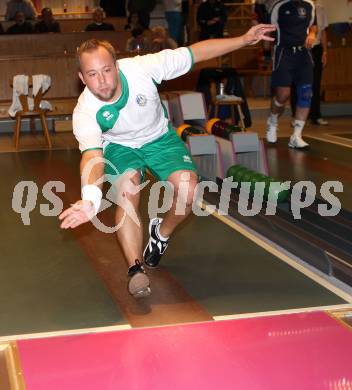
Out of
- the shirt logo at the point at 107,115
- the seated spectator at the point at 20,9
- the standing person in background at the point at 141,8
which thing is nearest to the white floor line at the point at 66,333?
the shirt logo at the point at 107,115

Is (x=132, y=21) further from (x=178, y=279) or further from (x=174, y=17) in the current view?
(x=178, y=279)

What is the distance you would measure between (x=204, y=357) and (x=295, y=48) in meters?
5.48

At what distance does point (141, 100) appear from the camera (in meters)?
3.79

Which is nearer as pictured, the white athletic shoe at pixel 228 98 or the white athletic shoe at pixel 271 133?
the white athletic shoe at pixel 271 133

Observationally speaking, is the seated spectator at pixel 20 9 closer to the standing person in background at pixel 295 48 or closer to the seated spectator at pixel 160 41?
the seated spectator at pixel 160 41

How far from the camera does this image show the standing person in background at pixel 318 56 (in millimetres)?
9344

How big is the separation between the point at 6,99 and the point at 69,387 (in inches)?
333

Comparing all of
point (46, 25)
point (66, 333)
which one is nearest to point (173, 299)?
point (66, 333)

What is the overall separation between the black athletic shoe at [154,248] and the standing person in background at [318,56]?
222 inches

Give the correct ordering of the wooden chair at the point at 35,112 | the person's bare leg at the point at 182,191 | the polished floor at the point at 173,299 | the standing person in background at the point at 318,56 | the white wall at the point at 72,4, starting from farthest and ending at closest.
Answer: the white wall at the point at 72,4 → the standing person in background at the point at 318,56 → the wooden chair at the point at 35,112 → the person's bare leg at the point at 182,191 → the polished floor at the point at 173,299

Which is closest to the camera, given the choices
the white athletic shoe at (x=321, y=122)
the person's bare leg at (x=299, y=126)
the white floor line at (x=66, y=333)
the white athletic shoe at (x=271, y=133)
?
the white floor line at (x=66, y=333)

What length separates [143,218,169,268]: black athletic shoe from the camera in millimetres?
4246

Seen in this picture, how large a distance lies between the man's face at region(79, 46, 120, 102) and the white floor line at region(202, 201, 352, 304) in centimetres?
148

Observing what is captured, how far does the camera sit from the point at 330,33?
12125mm
